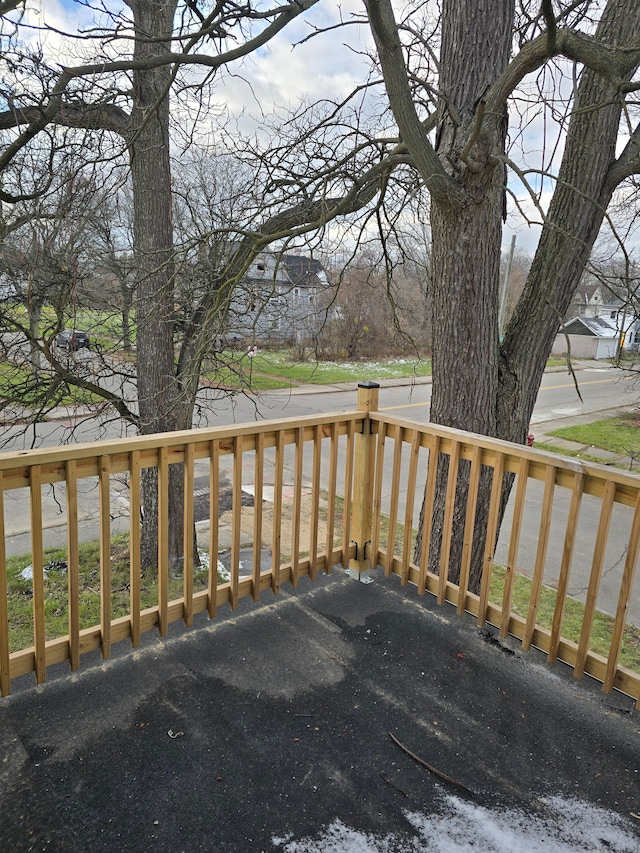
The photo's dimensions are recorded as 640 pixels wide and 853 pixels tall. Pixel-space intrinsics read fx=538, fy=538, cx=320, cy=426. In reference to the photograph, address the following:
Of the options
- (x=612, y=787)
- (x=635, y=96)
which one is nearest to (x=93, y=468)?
(x=612, y=787)

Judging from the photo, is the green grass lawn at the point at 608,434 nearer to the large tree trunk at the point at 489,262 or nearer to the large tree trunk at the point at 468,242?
the large tree trunk at the point at 489,262

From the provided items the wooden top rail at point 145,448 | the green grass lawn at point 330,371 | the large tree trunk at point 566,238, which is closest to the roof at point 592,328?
the green grass lawn at point 330,371

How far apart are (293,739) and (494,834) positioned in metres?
0.72

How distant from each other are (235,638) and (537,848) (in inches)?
58.2

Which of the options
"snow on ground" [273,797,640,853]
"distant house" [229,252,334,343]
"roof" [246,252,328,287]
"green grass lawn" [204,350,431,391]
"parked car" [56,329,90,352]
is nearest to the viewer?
"snow on ground" [273,797,640,853]

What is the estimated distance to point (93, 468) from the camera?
206cm

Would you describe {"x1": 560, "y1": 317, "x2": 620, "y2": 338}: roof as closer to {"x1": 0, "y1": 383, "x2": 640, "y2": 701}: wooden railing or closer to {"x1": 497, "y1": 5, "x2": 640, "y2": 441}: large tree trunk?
{"x1": 497, "y1": 5, "x2": 640, "y2": 441}: large tree trunk

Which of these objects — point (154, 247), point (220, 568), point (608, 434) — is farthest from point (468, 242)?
point (608, 434)

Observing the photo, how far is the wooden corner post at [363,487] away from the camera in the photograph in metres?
3.10

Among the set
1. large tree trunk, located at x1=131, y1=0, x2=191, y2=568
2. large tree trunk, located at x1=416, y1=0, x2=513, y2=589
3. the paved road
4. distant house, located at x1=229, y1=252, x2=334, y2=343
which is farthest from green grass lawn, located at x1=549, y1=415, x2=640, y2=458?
large tree trunk, located at x1=131, y1=0, x2=191, y2=568

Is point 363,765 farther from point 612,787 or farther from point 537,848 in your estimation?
point 612,787

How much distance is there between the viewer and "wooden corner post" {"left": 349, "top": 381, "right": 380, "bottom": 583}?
310cm

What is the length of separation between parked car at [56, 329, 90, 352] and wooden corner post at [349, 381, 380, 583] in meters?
3.16

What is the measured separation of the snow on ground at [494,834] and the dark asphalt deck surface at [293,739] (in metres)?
0.02
